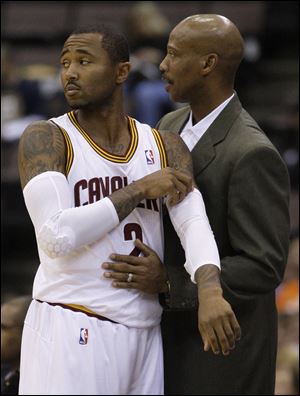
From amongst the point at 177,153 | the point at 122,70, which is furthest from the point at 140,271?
the point at 122,70

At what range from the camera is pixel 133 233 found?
368cm

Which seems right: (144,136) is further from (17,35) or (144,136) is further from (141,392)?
(17,35)

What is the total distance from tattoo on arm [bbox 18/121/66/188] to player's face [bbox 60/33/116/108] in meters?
0.14

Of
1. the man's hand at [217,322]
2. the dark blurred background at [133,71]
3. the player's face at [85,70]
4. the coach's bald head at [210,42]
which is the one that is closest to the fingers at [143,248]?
the man's hand at [217,322]

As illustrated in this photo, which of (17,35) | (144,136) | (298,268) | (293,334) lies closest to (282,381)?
(293,334)

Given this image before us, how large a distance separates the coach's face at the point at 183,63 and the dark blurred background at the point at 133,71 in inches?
101

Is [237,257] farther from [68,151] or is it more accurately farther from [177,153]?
[68,151]

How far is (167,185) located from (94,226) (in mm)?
287

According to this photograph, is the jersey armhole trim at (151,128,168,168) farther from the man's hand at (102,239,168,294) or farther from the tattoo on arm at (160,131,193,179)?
the man's hand at (102,239,168,294)

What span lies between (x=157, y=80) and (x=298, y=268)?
6.65ft

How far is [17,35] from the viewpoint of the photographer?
916cm

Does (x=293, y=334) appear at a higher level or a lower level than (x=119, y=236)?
lower

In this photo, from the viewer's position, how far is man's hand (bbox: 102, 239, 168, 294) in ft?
11.9

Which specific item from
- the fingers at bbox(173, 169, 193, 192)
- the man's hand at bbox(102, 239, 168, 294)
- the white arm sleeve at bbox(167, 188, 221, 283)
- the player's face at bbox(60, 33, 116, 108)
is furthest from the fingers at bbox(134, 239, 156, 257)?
the player's face at bbox(60, 33, 116, 108)
